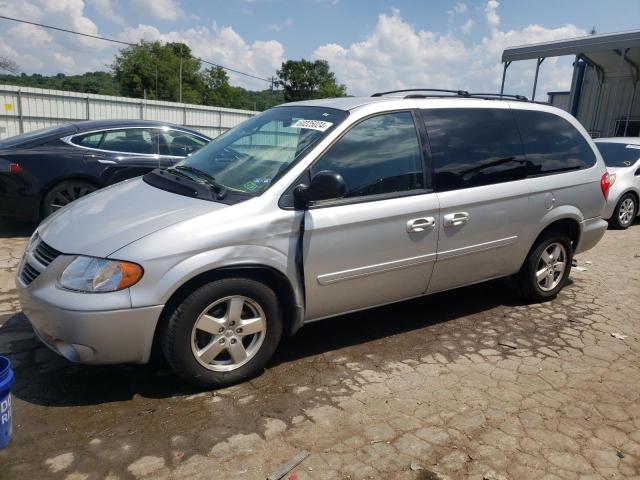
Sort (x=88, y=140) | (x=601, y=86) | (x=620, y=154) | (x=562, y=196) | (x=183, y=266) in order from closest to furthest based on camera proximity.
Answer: (x=183, y=266)
(x=562, y=196)
(x=88, y=140)
(x=620, y=154)
(x=601, y=86)

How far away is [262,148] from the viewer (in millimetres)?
3732

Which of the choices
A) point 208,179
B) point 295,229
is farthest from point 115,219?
point 295,229

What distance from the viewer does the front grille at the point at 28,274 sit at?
10.0 feet

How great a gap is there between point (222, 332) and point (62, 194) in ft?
14.7

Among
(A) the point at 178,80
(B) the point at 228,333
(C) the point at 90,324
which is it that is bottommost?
(B) the point at 228,333

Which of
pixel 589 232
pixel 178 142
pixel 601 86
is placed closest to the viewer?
pixel 589 232

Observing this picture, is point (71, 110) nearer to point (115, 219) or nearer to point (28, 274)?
point (28, 274)

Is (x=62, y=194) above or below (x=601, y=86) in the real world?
below

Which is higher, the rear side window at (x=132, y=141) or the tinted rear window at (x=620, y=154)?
the tinted rear window at (x=620, y=154)

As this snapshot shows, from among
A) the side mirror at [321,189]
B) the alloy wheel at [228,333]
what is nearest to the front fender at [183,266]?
the alloy wheel at [228,333]

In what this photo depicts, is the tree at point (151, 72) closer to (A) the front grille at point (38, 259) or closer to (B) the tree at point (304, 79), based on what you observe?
(B) the tree at point (304, 79)

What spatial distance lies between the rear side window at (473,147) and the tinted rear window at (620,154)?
638 centimetres

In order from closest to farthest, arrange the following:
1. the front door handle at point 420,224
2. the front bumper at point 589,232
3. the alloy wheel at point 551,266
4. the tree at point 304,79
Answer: the front door handle at point 420,224 → the alloy wheel at point 551,266 → the front bumper at point 589,232 → the tree at point 304,79

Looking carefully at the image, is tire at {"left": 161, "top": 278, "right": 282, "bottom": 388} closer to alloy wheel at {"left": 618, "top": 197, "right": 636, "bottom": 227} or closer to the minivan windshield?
the minivan windshield
